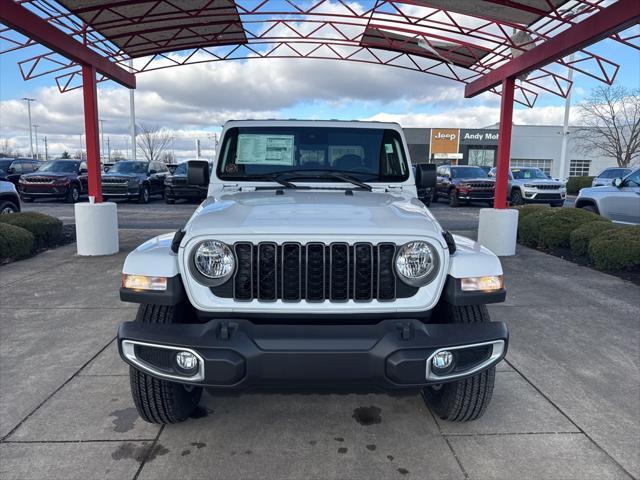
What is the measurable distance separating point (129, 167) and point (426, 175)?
17.2m

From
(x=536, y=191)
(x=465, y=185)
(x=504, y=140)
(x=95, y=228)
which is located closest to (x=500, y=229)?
(x=504, y=140)

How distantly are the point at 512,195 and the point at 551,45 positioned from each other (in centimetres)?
1176

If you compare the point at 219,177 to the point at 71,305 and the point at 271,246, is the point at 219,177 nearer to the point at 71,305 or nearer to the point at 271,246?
the point at 271,246

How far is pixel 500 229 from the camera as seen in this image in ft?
28.3

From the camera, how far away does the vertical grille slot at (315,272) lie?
2492 millimetres

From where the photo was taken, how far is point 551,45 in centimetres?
707

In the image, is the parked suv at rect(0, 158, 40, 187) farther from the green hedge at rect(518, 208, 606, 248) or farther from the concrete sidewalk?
the green hedge at rect(518, 208, 606, 248)

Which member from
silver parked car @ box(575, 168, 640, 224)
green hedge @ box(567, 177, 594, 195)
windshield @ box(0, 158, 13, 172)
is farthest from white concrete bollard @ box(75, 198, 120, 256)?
green hedge @ box(567, 177, 594, 195)

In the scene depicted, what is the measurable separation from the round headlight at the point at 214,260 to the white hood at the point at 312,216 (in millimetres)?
79

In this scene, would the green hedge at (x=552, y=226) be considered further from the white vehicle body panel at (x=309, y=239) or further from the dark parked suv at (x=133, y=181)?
the dark parked suv at (x=133, y=181)

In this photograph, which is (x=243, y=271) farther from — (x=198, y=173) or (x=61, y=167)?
(x=61, y=167)

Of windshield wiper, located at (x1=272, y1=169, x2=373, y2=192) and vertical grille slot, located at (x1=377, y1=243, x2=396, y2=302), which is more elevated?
windshield wiper, located at (x1=272, y1=169, x2=373, y2=192)

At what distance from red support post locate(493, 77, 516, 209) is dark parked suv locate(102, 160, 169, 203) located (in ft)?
44.9

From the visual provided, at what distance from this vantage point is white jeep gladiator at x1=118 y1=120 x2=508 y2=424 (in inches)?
90.0
